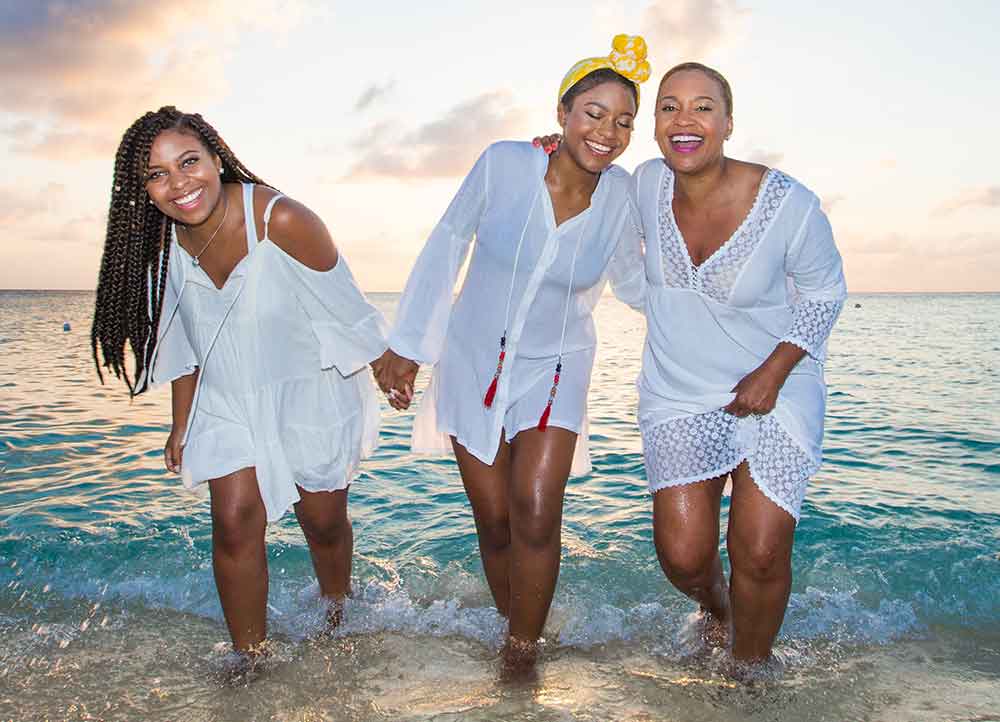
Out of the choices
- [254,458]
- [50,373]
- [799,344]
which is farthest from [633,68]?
[50,373]

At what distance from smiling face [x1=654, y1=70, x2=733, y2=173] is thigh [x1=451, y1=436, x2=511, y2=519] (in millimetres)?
1509

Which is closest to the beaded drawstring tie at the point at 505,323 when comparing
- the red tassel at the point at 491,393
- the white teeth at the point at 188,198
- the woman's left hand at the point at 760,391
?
the red tassel at the point at 491,393

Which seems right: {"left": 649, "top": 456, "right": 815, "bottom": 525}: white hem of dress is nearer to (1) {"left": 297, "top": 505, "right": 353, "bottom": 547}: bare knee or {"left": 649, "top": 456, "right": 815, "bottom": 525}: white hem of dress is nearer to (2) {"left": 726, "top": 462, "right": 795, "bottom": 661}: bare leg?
(2) {"left": 726, "top": 462, "right": 795, "bottom": 661}: bare leg

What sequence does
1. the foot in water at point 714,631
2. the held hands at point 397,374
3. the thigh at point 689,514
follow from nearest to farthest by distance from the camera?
the thigh at point 689,514
the held hands at point 397,374
the foot in water at point 714,631

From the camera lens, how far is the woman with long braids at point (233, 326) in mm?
3748

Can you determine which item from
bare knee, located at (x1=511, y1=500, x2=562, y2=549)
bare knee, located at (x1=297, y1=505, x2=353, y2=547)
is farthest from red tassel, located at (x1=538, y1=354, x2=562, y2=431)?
bare knee, located at (x1=297, y1=505, x2=353, y2=547)

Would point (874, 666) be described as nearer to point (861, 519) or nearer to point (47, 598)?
point (861, 519)

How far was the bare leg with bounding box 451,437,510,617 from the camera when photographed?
4.20m

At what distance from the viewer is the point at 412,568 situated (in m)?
5.98

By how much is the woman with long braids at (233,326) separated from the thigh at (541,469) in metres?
0.84

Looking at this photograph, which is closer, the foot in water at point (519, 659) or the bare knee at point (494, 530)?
the foot in water at point (519, 659)

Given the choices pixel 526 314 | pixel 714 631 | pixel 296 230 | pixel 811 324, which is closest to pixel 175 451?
pixel 296 230

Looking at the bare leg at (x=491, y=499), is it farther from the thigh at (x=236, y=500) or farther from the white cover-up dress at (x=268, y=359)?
the thigh at (x=236, y=500)

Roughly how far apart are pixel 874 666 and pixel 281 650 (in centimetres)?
286
